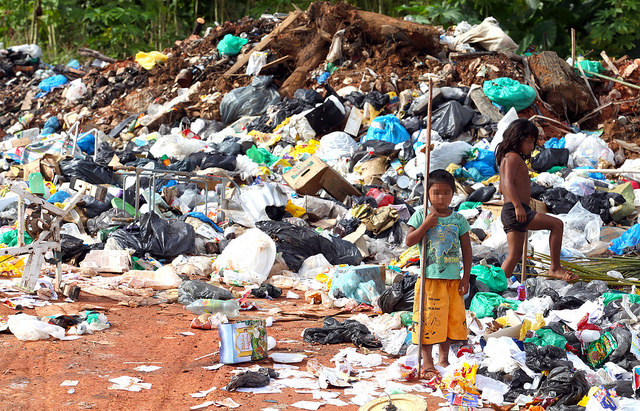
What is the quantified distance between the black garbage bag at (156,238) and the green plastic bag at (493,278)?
2.66m

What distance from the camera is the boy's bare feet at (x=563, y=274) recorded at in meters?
4.78

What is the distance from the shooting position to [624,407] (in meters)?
2.88

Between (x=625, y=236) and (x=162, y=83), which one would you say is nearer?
(x=625, y=236)

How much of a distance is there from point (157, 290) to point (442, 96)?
229 inches

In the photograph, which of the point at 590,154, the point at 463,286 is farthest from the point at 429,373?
the point at 590,154

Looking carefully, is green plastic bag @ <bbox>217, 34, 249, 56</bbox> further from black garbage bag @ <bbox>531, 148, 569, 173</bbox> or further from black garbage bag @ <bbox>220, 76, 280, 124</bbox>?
black garbage bag @ <bbox>531, 148, 569, 173</bbox>

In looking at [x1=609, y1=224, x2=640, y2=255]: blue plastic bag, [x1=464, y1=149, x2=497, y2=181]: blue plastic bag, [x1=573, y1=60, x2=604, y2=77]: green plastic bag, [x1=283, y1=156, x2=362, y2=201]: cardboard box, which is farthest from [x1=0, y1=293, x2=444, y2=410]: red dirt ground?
[x1=573, y1=60, x2=604, y2=77]: green plastic bag

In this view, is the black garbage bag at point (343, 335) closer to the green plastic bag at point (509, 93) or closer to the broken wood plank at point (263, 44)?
the green plastic bag at point (509, 93)

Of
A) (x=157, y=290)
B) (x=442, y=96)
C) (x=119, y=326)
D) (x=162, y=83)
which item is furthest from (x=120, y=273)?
(x=162, y=83)

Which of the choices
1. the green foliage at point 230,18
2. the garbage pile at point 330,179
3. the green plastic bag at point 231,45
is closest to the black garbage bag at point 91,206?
the garbage pile at point 330,179

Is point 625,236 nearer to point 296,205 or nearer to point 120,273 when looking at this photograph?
point 296,205

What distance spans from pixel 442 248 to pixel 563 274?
1.83 metres

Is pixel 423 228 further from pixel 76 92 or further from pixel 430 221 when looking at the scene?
pixel 76 92

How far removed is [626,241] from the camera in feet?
20.7
